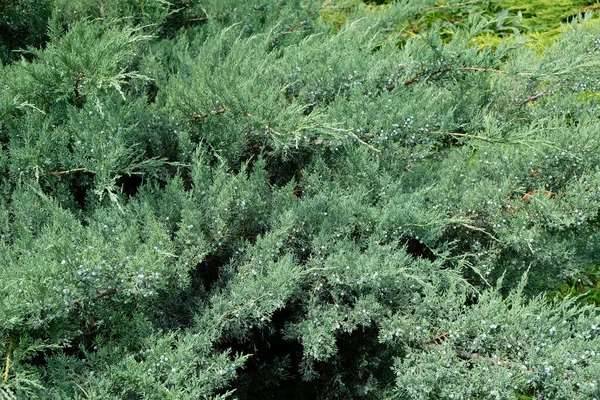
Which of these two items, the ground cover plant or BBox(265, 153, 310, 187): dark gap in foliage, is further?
BBox(265, 153, 310, 187): dark gap in foliage

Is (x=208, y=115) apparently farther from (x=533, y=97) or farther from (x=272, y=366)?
(x=533, y=97)

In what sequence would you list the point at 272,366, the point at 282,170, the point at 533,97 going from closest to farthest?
1. the point at 272,366
2. the point at 282,170
3. the point at 533,97

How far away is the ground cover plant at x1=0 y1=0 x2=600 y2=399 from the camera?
164 cm

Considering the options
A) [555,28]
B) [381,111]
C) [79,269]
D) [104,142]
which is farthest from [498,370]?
[555,28]

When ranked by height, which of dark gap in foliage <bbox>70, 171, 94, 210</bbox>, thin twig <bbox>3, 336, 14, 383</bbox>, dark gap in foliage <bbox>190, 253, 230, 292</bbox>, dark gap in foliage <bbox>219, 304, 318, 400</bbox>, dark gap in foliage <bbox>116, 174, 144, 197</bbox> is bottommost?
dark gap in foliage <bbox>219, 304, 318, 400</bbox>

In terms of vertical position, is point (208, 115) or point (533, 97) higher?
point (208, 115)

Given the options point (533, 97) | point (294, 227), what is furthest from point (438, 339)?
point (533, 97)

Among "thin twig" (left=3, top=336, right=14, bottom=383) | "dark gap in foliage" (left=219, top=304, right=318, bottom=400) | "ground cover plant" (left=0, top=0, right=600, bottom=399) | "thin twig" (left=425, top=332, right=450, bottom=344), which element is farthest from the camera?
"dark gap in foliage" (left=219, top=304, right=318, bottom=400)

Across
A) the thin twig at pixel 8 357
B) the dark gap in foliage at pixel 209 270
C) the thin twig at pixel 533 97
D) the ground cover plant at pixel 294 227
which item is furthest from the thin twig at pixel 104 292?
the thin twig at pixel 533 97

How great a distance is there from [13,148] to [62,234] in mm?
421

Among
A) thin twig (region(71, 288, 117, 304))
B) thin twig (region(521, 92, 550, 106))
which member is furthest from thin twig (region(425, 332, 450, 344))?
thin twig (region(521, 92, 550, 106))

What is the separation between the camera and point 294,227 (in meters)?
1.96

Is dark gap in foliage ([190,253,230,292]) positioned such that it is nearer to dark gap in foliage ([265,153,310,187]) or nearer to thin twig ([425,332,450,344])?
dark gap in foliage ([265,153,310,187])

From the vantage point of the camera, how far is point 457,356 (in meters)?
1.85
